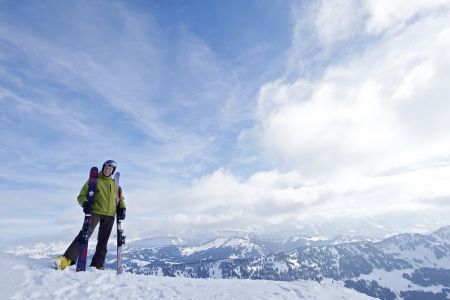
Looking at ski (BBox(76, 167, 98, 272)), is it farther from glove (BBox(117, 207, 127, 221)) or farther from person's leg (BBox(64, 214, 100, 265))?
glove (BBox(117, 207, 127, 221))

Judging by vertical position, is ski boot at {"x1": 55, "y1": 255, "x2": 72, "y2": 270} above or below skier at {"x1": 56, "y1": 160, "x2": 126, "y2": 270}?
below

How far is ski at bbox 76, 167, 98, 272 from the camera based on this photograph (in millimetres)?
11366

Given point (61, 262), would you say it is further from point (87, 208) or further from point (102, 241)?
point (102, 241)

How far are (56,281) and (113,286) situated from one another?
1457 millimetres

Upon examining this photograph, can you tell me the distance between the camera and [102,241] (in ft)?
42.4

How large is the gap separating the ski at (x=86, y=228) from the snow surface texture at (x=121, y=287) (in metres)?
0.32

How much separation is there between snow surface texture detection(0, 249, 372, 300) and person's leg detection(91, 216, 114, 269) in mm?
1437

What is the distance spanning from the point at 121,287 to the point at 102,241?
379cm

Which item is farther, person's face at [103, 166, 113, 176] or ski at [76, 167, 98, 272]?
person's face at [103, 166, 113, 176]

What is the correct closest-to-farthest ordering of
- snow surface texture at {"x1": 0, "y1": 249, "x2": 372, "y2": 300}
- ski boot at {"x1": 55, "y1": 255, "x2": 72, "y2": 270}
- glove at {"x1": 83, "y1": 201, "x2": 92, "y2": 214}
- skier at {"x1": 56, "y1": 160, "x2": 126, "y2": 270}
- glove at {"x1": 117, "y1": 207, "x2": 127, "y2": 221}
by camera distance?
1. snow surface texture at {"x1": 0, "y1": 249, "x2": 372, "y2": 300}
2. ski boot at {"x1": 55, "y1": 255, "x2": 72, "y2": 270}
3. glove at {"x1": 83, "y1": 201, "x2": 92, "y2": 214}
4. skier at {"x1": 56, "y1": 160, "x2": 126, "y2": 270}
5. glove at {"x1": 117, "y1": 207, "x2": 127, "y2": 221}

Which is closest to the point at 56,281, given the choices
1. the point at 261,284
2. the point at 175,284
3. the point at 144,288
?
the point at 144,288

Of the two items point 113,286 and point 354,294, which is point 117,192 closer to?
point 113,286

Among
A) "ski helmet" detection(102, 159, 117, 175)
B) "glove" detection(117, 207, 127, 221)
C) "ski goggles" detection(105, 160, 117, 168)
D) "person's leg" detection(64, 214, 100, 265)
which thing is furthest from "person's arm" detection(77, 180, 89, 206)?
"glove" detection(117, 207, 127, 221)

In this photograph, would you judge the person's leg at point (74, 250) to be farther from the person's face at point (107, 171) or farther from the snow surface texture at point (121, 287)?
the person's face at point (107, 171)
